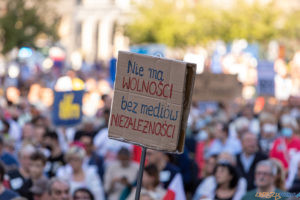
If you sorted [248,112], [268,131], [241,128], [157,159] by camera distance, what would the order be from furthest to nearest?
[248,112], [241,128], [268,131], [157,159]

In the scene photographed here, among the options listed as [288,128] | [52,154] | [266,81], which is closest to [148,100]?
[52,154]

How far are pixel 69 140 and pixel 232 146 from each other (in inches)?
104

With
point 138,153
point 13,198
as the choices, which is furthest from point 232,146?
point 13,198

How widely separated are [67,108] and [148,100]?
717 cm

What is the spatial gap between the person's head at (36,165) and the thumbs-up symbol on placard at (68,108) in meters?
3.66

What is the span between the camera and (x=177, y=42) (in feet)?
152

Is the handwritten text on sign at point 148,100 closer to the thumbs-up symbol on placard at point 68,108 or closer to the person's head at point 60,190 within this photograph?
the person's head at point 60,190

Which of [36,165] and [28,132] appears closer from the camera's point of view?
[36,165]

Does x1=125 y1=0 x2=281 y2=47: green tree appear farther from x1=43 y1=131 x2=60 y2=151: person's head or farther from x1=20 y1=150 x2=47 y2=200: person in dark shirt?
x1=20 y1=150 x2=47 y2=200: person in dark shirt

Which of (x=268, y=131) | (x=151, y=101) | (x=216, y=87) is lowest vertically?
(x=268, y=131)

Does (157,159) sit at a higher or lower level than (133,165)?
higher

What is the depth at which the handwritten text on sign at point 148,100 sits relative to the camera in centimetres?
504

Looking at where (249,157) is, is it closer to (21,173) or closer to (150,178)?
(150,178)

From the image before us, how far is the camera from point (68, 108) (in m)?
12.2
